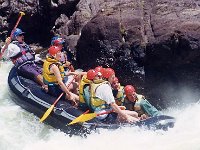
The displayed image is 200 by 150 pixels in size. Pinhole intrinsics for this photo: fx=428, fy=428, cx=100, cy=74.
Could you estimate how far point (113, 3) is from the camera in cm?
1278

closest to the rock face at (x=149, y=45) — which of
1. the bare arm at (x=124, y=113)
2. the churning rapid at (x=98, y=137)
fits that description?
the churning rapid at (x=98, y=137)

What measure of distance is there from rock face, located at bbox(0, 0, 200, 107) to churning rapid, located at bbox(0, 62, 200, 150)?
3.14ft

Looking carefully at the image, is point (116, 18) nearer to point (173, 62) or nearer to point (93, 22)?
point (93, 22)

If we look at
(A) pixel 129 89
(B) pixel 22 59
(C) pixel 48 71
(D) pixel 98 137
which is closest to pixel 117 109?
(A) pixel 129 89

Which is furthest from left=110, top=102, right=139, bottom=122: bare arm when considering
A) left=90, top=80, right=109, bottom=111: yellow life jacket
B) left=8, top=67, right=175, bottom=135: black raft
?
left=90, top=80, right=109, bottom=111: yellow life jacket

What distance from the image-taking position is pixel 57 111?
9.27 meters

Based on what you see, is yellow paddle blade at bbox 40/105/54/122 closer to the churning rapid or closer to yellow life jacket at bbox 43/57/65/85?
the churning rapid

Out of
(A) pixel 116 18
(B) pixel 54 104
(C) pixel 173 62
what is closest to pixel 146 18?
(A) pixel 116 18

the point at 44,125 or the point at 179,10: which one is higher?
the point at 179,10

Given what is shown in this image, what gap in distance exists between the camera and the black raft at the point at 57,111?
864 cm

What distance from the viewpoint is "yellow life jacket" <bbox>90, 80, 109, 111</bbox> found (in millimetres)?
8617

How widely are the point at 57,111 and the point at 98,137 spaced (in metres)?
1.21

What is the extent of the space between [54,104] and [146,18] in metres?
4.01

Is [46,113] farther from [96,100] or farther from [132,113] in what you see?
[132,113]
